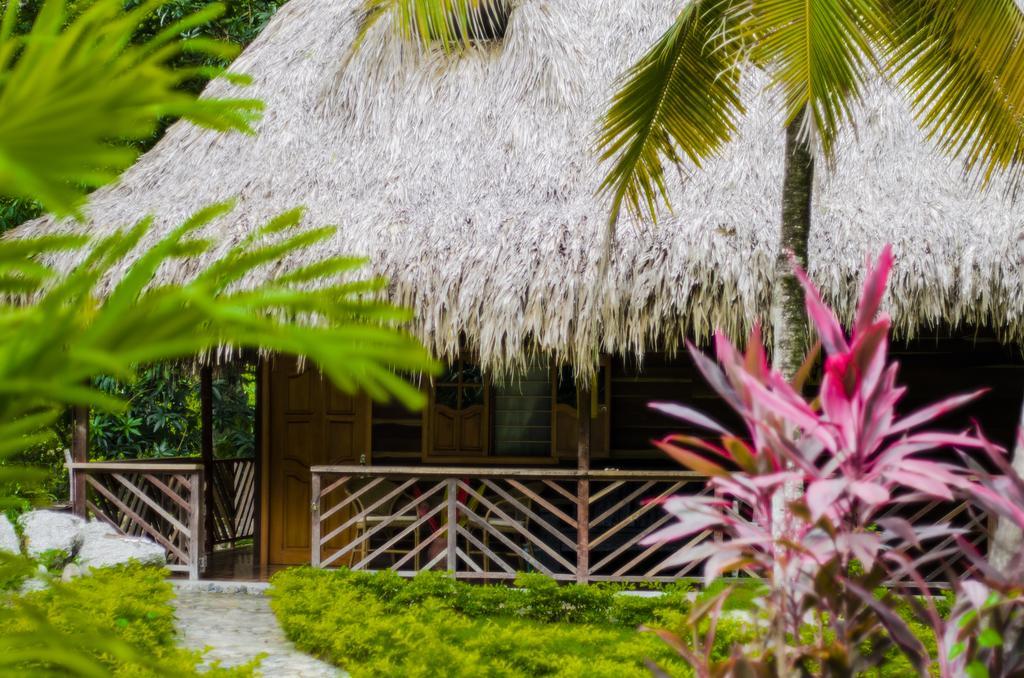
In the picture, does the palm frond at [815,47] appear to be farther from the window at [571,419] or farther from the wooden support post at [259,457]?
the wooden support post at [259,457]

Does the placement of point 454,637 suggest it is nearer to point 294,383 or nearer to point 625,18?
point 294,383

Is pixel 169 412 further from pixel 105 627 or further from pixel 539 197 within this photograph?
pixel 105 627

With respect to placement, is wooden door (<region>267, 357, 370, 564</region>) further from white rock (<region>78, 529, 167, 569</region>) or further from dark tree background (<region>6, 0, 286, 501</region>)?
dark tree background (<region>6, 0, 286, 501</region>)

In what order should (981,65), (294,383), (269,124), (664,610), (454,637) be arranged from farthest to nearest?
(294,383) → (269,124) → (664,610) → (454,637) → (981,65)

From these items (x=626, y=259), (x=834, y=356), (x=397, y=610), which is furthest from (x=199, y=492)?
(x=834, y=356)

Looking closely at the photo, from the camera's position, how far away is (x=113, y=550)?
264 inches

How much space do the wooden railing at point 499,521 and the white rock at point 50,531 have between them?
1585 mm

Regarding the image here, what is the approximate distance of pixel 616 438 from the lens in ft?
29.8

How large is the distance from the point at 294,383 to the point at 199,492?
1614mm

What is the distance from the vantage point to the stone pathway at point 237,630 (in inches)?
194

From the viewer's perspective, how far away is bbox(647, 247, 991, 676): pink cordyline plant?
148cm

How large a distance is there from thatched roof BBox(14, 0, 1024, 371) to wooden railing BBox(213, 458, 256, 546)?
2.90 meters

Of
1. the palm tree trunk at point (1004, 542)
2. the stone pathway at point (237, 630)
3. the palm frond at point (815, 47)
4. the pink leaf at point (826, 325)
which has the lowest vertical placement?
the stone pathway at point (237, 630)

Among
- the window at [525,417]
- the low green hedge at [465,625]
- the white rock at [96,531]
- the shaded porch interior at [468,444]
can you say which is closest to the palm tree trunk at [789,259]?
the low green hedge at [465,625]
